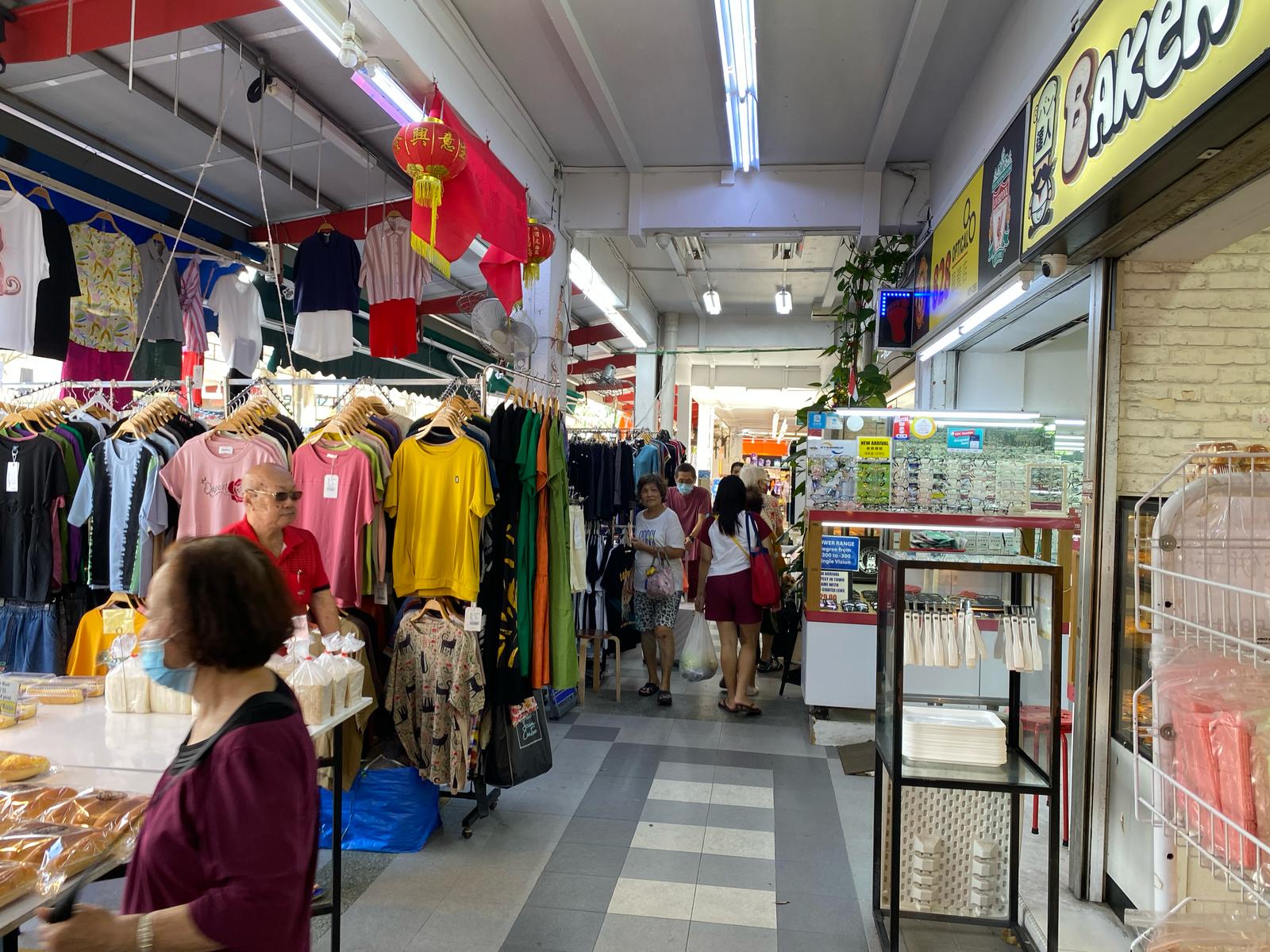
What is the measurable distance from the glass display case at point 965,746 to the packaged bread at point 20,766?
2.45 m

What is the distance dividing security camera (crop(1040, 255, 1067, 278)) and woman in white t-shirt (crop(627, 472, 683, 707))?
326cm

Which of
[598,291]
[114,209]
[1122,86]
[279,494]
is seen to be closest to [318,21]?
[114,209]

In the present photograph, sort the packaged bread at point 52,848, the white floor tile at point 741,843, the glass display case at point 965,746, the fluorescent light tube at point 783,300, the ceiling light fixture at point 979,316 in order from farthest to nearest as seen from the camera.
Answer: the fluorescent light tube at point 783,300
the ceiling light fixture at point 979,316
the white floor tile at point 741,843
the glass display case at point 965,746
the packaged bread at point 52,848

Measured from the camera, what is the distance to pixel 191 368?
636 centimetres

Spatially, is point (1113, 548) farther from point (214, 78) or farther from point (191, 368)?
point (191, 368)

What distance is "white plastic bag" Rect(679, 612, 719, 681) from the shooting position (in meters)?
6.08

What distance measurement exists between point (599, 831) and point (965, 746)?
6.10 ft

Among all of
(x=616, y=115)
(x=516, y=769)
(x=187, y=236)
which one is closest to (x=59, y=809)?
(x=516, y=769)

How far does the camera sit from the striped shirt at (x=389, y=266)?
18.5 ft

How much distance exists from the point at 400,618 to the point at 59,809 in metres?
1.94

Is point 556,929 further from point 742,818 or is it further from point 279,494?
point 279,494

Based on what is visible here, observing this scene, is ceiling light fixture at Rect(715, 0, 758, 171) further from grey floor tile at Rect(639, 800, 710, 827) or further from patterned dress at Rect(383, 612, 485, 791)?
grey floor tile at Rect(639, 800, 710, 827)

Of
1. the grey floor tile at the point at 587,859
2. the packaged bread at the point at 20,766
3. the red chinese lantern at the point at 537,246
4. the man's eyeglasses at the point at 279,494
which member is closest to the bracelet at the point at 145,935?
the packaged bread at the point at 20,766

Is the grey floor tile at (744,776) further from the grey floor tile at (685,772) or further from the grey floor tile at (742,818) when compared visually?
the grey floor tile at (742,818)
